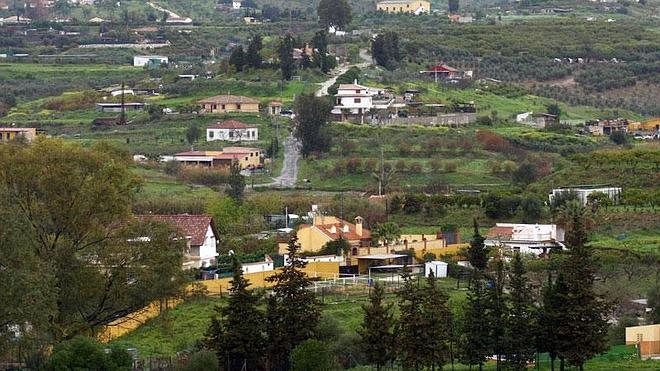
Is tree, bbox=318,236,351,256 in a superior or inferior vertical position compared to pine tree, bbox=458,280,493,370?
inferior

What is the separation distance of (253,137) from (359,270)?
28.5m

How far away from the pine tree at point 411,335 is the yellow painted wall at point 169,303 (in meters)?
5.64

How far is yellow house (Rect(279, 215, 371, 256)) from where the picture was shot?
161ft

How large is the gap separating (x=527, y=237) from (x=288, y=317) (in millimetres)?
18068

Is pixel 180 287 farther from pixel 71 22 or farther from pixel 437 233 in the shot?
pixel 71 22

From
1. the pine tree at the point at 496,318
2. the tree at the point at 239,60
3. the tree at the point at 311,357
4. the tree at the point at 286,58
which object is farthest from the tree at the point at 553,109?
the tree at the point at 311,357

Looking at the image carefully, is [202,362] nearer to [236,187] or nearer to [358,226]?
[358,226]

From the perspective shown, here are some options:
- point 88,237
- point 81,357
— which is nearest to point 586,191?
point 88,237

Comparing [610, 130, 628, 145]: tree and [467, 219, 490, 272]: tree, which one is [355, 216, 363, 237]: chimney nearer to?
[467, 219, 490, 272]: tree

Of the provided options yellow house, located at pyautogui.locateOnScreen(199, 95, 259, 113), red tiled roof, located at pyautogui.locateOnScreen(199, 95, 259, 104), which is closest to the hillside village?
yellow house, located at pyautogui.locateOnScreen(199, 95, 259, 113)

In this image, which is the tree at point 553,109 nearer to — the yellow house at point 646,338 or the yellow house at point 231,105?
the yellow house at point 231,105

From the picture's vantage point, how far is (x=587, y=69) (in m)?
96.4

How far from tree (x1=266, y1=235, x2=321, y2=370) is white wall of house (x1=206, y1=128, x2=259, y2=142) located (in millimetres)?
39666

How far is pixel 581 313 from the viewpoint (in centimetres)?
3447
